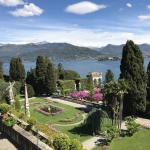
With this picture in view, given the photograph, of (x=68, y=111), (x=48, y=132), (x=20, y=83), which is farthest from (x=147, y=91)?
(x=20, y=83)

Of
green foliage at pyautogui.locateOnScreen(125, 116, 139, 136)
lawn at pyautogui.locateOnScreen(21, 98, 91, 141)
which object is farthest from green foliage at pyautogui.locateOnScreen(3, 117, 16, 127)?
green foliage at pyautogui.locateOnScreen(125, 116, 139, 136)

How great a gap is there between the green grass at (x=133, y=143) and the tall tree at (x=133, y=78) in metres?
7.11

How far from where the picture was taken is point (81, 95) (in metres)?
51.2

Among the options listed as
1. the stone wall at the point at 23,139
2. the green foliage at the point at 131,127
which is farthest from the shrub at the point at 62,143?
the green foliage at the point at 131,127

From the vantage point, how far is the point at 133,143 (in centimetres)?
2816

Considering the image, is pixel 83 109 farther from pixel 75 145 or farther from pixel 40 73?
pixel 75 145

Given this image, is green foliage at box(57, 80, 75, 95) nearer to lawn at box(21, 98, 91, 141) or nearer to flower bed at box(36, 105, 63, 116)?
lawn at box(21, 98, 91, 141)

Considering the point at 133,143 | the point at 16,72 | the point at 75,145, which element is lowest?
the point at 133,143

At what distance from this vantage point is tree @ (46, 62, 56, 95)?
55.8 metres

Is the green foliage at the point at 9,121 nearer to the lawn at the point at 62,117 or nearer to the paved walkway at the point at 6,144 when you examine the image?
the paved walkway at the point at 6,144

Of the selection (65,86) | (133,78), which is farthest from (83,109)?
(65,86)

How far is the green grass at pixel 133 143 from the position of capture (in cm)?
2706

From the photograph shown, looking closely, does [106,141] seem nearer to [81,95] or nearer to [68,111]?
[68,111]

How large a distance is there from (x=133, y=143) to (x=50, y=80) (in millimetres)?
30267
